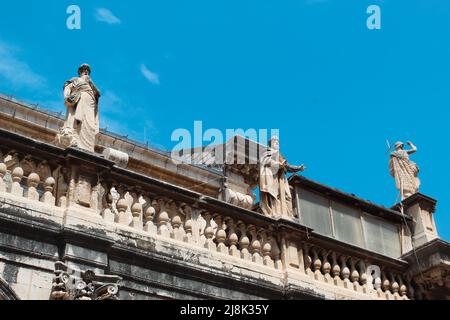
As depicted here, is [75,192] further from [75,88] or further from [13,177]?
[75,88]

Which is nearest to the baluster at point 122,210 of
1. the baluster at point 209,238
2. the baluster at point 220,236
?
the baluster at point 209,238

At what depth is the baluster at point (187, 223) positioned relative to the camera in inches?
418

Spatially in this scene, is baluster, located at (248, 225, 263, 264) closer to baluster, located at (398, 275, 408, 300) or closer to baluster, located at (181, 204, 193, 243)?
baluster, located at (181, 204, 193, 243)

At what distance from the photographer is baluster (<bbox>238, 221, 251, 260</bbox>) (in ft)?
36.5

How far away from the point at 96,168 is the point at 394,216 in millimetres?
6511

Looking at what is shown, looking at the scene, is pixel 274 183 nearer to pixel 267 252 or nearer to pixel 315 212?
pixel 315 212

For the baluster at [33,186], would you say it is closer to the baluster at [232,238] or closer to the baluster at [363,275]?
the baluster at [232,238]

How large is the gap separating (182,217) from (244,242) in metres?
1.09

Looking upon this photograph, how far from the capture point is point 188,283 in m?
10.1

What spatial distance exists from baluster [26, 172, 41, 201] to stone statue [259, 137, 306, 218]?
158 inches

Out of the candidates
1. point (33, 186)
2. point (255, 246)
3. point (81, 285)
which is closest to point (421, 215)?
point (255, 246)

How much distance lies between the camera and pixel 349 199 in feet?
44.4

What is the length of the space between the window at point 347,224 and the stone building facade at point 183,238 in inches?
0.9
